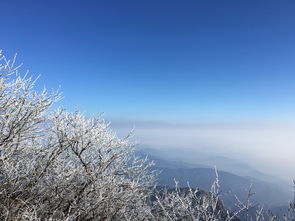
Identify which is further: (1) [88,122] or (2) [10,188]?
(1) [88,122]

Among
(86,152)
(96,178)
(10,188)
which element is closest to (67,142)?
Result: (86,152)

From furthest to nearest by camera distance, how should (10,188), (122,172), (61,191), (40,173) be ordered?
(122,172)
(61,191)
(40,173)
(10,188)

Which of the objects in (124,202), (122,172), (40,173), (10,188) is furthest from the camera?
(122,172)

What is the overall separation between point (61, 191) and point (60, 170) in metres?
0.93

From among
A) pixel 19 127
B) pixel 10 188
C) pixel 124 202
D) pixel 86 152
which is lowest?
pixel 124 202

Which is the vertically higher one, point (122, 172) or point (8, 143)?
point (8, 143)

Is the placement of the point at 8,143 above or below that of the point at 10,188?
above

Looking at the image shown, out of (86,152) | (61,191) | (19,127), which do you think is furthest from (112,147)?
(19,127)

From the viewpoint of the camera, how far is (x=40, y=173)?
11.0 meters

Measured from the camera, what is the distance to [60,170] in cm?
1261

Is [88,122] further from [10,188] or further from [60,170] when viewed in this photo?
[10,188]

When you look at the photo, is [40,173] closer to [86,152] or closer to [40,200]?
[40,200]

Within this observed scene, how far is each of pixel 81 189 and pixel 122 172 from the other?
2913 millimetres

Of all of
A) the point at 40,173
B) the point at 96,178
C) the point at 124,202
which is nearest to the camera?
the point at 40,173
